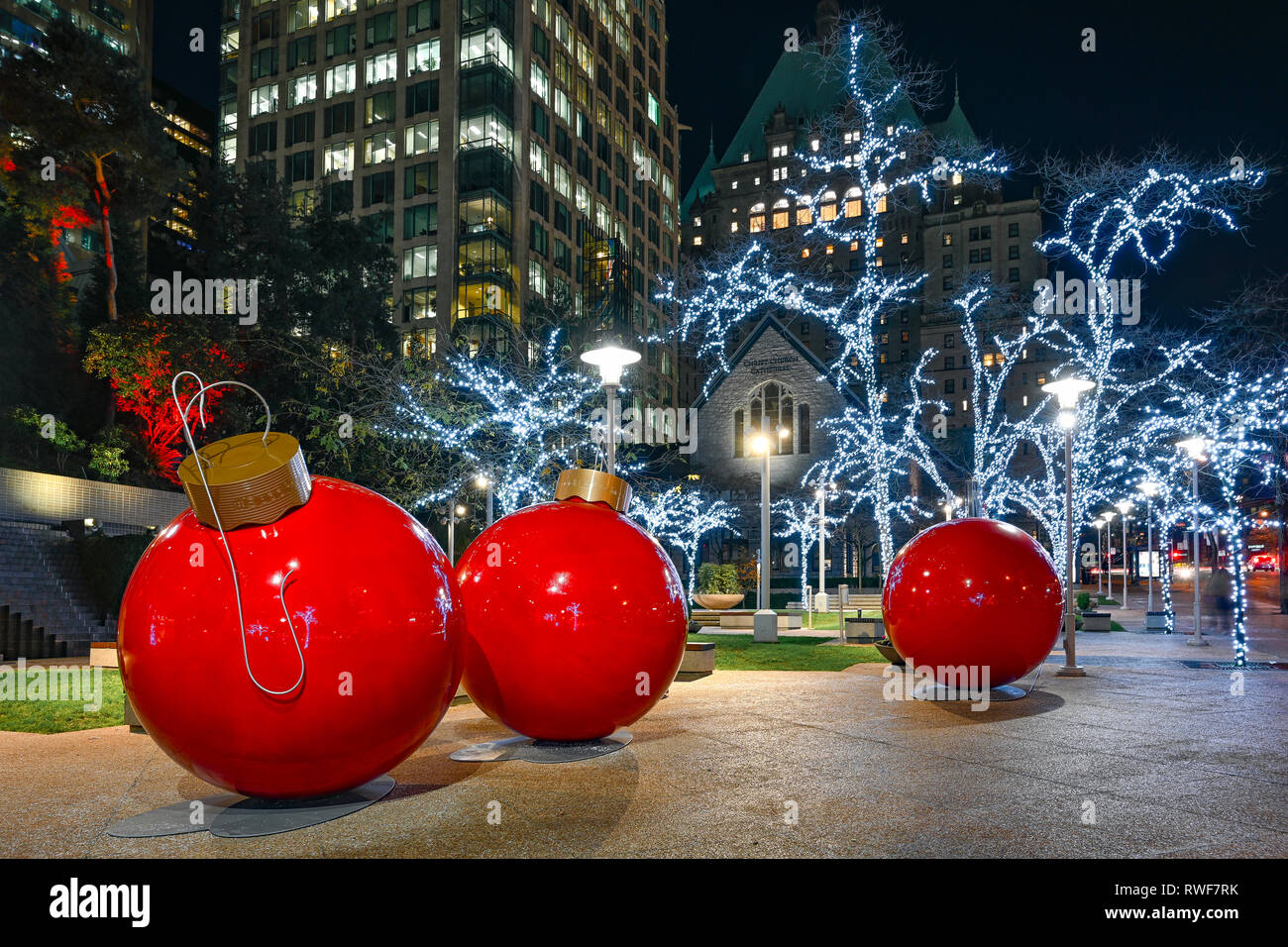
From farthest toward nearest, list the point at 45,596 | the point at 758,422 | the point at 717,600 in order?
1. the point at 758,422
2. the point at 717,600
3. the point at 45,596

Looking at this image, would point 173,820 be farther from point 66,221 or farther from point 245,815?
point 66,221

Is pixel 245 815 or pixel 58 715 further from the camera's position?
pixel 58 715

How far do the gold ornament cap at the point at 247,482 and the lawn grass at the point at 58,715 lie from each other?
6103 mm

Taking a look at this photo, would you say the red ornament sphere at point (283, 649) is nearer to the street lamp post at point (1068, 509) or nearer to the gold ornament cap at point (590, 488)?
the gold ornament cap at point (590, 488)

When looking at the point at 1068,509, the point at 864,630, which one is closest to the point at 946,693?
the point at 1068,509

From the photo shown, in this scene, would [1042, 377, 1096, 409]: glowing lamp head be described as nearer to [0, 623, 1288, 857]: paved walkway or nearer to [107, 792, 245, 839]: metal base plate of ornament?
[0, 623, 1288, 857]: paved walkway

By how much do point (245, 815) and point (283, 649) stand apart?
1376mm

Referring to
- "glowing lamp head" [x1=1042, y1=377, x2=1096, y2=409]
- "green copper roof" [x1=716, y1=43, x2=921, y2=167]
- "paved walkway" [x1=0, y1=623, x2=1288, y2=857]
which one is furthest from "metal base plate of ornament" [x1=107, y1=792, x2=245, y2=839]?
"green copper roof" [x1=716, y1=43, x2=921, y2=167]

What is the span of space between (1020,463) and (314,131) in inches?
2903

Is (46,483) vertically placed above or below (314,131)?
below

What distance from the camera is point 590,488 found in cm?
894
